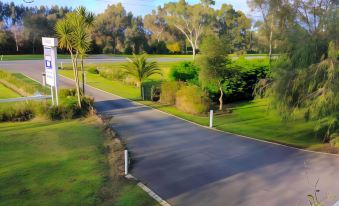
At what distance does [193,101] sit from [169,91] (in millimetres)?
3056

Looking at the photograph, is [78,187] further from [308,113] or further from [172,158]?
[308,113]

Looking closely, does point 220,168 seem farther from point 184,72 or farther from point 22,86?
point 22,86

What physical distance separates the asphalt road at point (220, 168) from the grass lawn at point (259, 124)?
1.33m

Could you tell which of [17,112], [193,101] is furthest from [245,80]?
[17,112]

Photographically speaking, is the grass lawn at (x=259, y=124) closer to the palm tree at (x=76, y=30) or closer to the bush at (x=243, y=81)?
the bush at (x=243, y=81)

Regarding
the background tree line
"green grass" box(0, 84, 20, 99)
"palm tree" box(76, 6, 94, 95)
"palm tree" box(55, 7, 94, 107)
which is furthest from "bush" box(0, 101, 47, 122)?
the background tree line

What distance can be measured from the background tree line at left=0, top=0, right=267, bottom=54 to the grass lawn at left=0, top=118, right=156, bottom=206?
151 ft

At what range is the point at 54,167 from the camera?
11.8 m

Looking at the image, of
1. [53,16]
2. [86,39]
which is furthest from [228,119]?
[53,16]

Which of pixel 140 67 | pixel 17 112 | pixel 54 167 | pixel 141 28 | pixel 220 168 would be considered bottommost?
pixel 220 168

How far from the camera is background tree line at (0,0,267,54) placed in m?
62.1

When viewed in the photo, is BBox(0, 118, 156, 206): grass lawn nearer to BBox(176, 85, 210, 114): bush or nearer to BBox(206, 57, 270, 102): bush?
BBox(176, 85, 210, 114): bush

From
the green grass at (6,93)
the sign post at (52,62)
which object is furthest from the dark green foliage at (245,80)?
the green grass at (6,93)

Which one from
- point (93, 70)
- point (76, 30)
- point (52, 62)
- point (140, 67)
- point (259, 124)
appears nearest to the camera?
point (259, 124)
